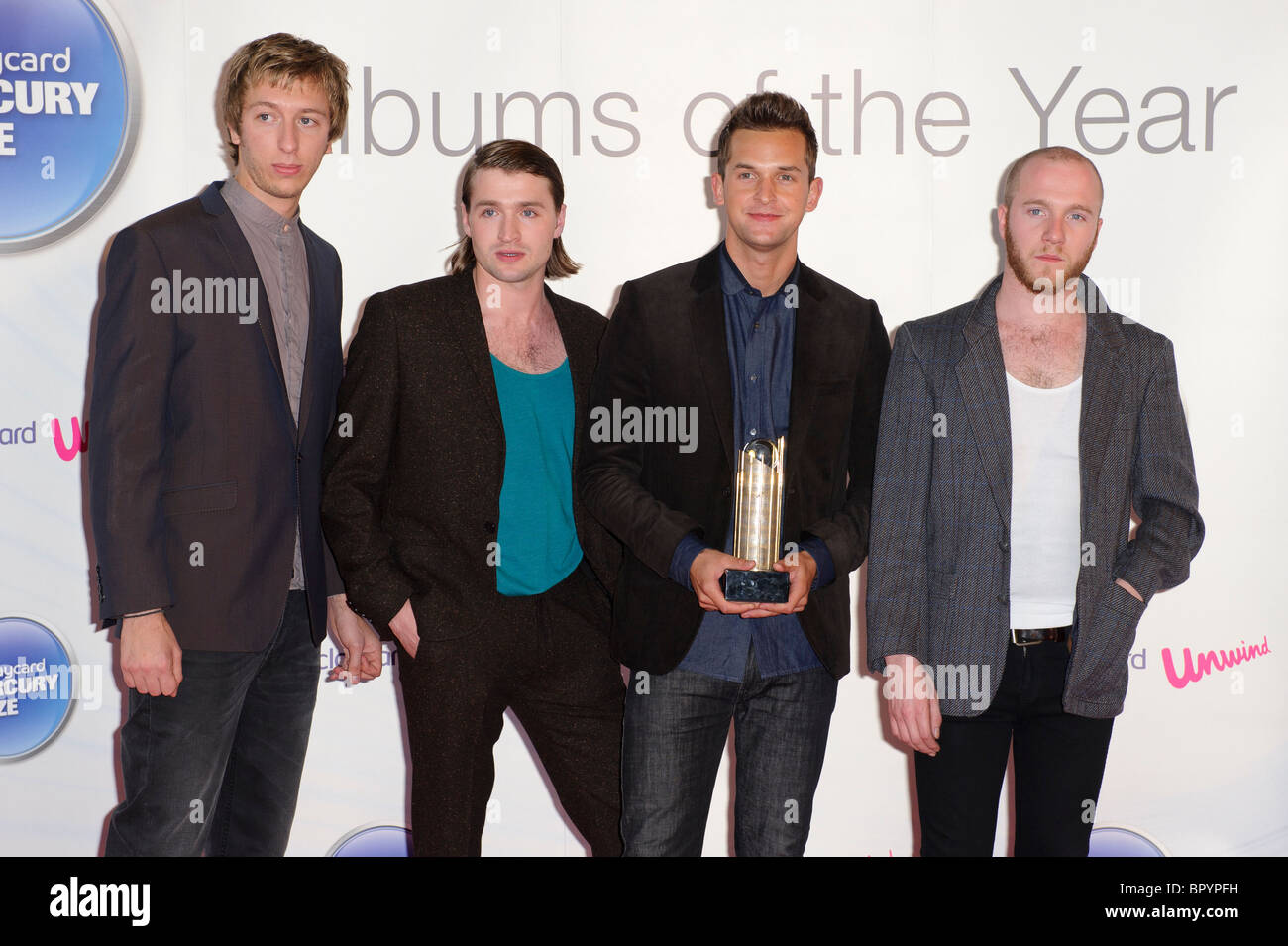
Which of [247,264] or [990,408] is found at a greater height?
[247,264]

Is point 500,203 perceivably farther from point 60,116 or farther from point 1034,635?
point 60,116

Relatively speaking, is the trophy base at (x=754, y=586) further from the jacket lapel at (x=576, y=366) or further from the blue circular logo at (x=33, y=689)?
the blue circular logo at (x=33, y=689)

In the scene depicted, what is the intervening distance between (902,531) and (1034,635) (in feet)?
1.41

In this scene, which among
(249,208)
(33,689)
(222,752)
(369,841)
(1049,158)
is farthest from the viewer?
(369,841)

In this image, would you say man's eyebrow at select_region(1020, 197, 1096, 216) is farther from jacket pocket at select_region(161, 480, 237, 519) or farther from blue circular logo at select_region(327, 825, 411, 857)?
blue circular logo at select_region(327, 825, 411, 857)

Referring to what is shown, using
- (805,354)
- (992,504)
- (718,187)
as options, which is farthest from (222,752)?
(992,504)

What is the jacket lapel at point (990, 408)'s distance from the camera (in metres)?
2.73

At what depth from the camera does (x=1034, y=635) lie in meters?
2.75

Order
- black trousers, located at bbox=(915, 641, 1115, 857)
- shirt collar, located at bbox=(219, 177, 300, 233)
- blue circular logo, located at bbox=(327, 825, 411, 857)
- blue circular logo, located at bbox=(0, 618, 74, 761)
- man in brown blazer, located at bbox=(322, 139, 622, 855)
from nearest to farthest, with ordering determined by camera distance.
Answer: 1. black trousers, located at bbox=(915, 641, 1115, 857)
2. man in brown blazer, located at bbox=(322, 139, 622, 855)
3. shirt collar, located at bbox=(219, 177, 300, 233)
4. blue circular logo, located at bbox=(0, 618, 74, 761)
5. blue circular logo, located at bbox=(327, 825, 411, 857)

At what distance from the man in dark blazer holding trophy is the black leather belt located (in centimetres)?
46

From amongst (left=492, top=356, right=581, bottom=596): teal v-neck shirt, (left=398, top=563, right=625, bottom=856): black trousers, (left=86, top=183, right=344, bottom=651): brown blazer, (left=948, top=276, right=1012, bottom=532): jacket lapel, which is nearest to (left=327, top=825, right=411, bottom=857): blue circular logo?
(left=398, top=563, right=625, bottom=856): black trousers

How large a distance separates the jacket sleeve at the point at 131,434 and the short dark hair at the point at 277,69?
20.9 inches

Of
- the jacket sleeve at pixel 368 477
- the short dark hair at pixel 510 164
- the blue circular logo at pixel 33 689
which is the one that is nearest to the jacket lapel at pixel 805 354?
the short dark hair at pixel 510 164

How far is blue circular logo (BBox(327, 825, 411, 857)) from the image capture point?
4.22 metres
